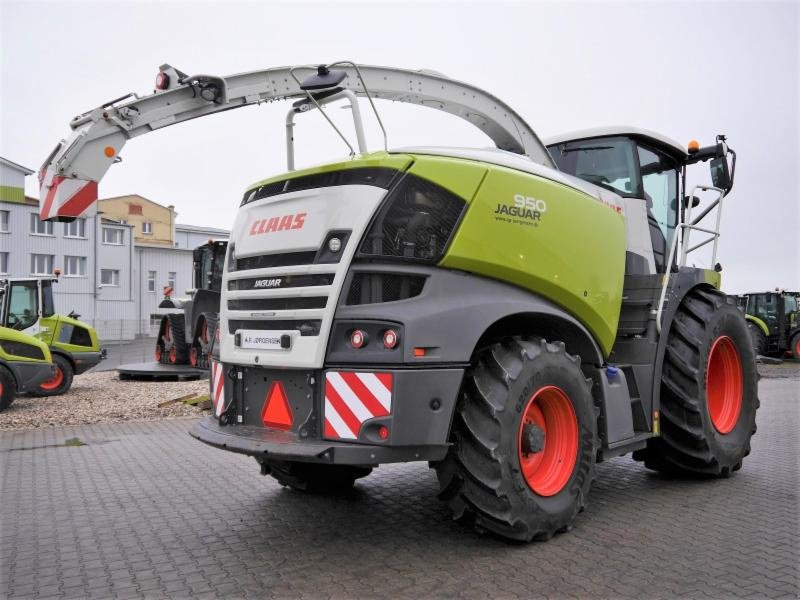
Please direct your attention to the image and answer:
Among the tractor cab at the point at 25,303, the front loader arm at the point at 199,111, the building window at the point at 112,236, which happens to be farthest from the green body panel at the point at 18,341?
the building window at the point at 112,236

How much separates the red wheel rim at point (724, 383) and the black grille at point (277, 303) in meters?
Answer: 3.87

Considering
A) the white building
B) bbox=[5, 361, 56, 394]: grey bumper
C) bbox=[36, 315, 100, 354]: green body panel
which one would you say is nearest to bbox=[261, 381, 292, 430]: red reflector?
bbox=[5, 361, 56, 394]: grey bumper

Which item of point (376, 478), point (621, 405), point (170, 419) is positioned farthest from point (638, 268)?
point (170, 419)

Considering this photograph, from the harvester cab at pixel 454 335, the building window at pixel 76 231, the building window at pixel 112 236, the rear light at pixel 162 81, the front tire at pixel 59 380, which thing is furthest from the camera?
the building window at pixel 112 236

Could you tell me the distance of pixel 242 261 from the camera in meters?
4.82

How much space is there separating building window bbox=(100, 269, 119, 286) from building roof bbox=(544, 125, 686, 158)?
1662 inches

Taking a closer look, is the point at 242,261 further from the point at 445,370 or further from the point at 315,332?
the point at 445,370

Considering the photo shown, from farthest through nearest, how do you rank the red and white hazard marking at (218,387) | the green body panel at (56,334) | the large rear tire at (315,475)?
the green body panel at (56,334), the large rear tire at (315,475), the red and white hazard marking at (218,387)

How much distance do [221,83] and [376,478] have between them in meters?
3.83

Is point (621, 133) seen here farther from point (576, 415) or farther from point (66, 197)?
point (66, 197)

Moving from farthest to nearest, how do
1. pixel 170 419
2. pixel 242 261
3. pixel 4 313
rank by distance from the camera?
pixel 4 313 → pixel 170 419 → pixel 242 261

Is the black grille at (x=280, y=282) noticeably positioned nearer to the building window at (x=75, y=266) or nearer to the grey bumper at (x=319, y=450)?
the grey bumper at (x=319, y=450)

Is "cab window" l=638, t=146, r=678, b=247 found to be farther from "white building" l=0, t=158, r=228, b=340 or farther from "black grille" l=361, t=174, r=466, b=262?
"white building" l=0, t=158, r=228, b=340

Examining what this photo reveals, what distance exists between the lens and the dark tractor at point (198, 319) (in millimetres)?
15594
